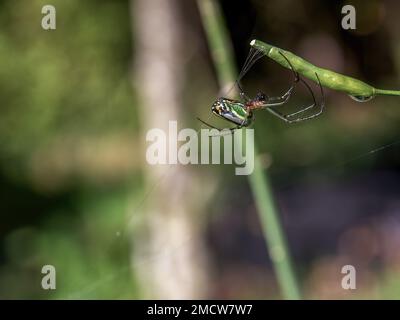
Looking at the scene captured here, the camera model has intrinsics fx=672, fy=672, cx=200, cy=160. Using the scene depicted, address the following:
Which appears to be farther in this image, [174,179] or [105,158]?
[105,158]

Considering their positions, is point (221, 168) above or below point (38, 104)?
below

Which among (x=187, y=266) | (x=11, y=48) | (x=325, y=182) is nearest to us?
(x=187, y=266)

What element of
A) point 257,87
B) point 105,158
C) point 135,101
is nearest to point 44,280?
point 105,158

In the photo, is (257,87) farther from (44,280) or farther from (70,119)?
(44,280)

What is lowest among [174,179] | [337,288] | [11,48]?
[337,288]
